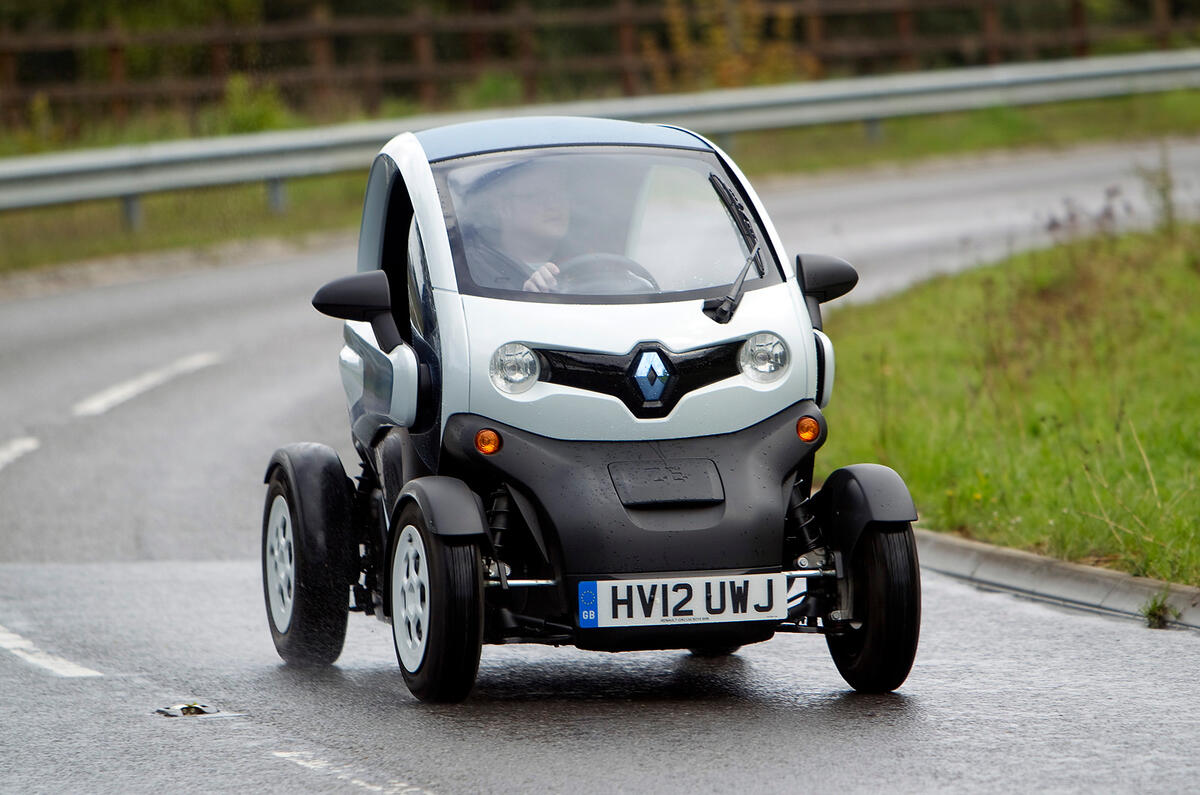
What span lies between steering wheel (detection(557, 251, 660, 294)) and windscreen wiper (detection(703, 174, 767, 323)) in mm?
236

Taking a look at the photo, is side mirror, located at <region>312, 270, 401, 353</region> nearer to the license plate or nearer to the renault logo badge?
the renault logo badge

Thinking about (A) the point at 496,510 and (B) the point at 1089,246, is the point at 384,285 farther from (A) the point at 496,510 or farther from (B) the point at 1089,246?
(B) the point at 1089,246

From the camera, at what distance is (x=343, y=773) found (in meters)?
5.44

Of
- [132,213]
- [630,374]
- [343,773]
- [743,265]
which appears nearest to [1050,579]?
[743,265]

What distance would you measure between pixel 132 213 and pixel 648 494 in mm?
16571

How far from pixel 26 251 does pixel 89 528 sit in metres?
Answer: 11.2

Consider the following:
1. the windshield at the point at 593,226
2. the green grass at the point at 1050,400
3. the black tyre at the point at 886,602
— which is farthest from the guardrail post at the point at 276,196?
the black tyre at the point at 886,602

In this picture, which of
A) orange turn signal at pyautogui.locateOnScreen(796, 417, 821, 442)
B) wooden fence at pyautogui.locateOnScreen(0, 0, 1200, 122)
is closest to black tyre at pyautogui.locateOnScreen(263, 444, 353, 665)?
orange turn signal at pyautogui.locateOnScreen(796, 417, 821, 442)

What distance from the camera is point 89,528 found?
9.94m

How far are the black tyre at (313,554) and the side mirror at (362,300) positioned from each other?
2.31 feet

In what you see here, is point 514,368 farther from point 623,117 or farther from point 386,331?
point 623,117

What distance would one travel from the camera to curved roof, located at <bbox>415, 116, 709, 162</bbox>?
6.70 m

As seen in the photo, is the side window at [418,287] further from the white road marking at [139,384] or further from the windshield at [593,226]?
the white road marking at [139,384]

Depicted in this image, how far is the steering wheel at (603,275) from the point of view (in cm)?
634
